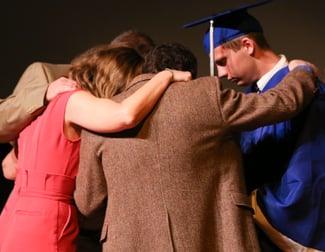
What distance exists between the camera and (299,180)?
1.76 metres

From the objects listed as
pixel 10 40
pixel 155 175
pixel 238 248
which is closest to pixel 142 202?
pixel 155 175

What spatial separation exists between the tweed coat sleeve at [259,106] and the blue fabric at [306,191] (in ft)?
0.57

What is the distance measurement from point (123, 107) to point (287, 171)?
1.87 feet

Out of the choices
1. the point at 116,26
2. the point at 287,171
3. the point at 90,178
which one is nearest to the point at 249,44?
the point at 287,171

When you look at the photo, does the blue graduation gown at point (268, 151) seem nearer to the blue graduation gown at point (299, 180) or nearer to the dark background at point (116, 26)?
the blue graduation gown at point (299, 180)

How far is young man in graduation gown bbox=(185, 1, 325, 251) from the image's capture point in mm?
1762

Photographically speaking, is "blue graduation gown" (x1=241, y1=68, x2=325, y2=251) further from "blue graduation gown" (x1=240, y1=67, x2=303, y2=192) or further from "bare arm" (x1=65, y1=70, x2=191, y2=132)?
"bare arm" (x1=65, y1=70, x2=191, y2=132)

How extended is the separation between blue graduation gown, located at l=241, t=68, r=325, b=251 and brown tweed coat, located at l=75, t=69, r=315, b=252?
0.60 ft

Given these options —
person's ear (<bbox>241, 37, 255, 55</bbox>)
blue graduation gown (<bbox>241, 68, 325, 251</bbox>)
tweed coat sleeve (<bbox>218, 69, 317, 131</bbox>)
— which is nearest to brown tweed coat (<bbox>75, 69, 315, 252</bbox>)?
tweed coat sleeve (<bbox>218, 69, 317, 131</bbox>)

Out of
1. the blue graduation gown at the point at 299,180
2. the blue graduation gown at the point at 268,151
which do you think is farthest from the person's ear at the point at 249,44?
the blue graduation gown at the point at 299,180

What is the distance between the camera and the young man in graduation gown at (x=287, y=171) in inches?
69.4

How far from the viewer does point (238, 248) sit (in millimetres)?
1590

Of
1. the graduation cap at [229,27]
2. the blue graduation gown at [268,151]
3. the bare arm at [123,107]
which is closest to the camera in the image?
the bare arm at [123,107]

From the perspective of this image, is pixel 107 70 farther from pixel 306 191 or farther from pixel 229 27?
pixel 306 191
